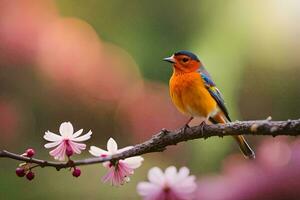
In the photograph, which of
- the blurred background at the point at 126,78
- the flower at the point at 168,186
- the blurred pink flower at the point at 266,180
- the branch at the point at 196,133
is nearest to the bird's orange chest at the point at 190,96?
the blurred pink flower at the point at 266,180

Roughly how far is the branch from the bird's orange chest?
0.36 m

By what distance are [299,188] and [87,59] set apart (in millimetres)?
2009

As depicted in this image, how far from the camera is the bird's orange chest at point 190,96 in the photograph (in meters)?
1.33

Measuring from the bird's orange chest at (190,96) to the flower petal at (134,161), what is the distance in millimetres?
404

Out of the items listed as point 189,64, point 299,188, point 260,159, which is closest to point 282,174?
point 299,188

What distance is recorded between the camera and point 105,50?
10.2 feet

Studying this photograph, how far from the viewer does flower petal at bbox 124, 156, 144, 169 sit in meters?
0.91

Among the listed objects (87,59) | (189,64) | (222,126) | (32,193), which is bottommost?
(222,126)

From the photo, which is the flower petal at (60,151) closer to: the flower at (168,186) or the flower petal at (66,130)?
the flower petal at (66,130)

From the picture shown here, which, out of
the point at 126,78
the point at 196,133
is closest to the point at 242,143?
the point at 196,133

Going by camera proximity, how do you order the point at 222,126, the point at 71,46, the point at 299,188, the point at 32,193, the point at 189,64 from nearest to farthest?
the point at 222,126 → the point at 299,188 → the point at 189,64 → the point at 32,193 → the point at 71,46

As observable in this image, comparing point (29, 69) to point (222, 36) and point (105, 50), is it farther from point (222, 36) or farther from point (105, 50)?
point (222, 36)

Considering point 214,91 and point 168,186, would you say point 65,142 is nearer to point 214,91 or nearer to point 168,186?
point 168,186

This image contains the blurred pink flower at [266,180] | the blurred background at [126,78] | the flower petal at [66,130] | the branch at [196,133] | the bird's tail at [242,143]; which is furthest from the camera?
the blurred background at [126,78]
